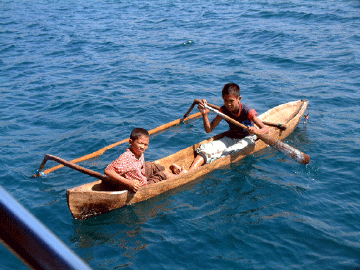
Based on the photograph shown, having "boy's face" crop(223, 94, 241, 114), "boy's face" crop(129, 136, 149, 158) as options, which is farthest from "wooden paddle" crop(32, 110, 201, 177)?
"boy's face" crop(223, 94, 241, 114)

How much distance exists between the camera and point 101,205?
5504 millimetres

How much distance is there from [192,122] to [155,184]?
3.36m

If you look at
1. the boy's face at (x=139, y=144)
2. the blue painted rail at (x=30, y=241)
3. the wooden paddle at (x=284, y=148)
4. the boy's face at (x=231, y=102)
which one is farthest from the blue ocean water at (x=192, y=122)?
the boy's face at (x=231, y=102)

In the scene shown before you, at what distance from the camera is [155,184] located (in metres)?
5.82

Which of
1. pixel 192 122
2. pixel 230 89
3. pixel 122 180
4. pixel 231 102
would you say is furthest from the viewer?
pixel 192 122

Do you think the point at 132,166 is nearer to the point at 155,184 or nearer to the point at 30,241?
the point at 155,184

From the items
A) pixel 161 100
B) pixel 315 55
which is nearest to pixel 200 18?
pixel 315 55

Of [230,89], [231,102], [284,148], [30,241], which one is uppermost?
[30,241]

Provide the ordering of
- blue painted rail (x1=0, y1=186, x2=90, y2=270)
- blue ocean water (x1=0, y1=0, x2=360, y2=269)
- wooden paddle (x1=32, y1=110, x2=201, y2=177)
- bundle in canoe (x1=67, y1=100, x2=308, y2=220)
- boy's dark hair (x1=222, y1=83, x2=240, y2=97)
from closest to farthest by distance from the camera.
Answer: blue painted rail (x1=0, y1=186, x2=90, y2=270), blue ocean water (x1=0, y1=0, x2=360, y2=269), bundle in canoe (x1=67, y1=100, x2=308, y2=220), boy's dark hair (x1=222, y1=83, x2=240, y2=97), wooden paddle (x1=32, y1=110, x2=201, y2=177)

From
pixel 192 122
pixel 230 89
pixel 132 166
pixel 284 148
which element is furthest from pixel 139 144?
pixel 192 122

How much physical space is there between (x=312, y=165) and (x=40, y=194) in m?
4.72

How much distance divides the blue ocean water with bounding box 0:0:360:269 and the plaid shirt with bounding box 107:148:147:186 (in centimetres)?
49

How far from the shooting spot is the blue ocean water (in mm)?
4938

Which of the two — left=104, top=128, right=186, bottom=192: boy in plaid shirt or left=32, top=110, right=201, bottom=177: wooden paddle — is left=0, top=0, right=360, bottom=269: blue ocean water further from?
left=104, top=128, right=186, bottom=192: boy in plaid shirt
